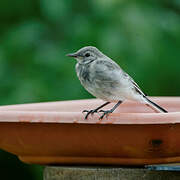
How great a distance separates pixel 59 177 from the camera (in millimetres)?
3084

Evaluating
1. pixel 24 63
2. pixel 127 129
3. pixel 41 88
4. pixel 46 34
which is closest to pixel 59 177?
pixel 127 129

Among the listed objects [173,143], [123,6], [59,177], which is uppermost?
[123,6]

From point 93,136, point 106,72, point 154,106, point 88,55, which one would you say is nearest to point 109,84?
point 106,72

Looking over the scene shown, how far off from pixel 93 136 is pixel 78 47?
2.02 meters

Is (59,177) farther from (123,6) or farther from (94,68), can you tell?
(123,6)

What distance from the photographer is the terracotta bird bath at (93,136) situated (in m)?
2.75

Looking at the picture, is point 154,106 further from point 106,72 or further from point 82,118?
point 82,118

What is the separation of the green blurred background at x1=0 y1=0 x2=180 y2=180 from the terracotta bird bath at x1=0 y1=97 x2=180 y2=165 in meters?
1.65

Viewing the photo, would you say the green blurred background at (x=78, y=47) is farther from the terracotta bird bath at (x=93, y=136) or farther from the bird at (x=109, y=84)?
the terracotta bird bath at (x=93, y=136)

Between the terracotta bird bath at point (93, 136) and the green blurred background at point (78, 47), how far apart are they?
1654 millimetres

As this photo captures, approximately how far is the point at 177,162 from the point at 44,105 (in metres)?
0.96

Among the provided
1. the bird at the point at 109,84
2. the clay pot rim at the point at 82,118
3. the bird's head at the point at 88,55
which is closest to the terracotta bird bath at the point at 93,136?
the clay pot rim at the point at 82,118

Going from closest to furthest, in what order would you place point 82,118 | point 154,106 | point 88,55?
point 82,118, point 154,106, point 88,55

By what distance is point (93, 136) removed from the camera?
2.81 metres
